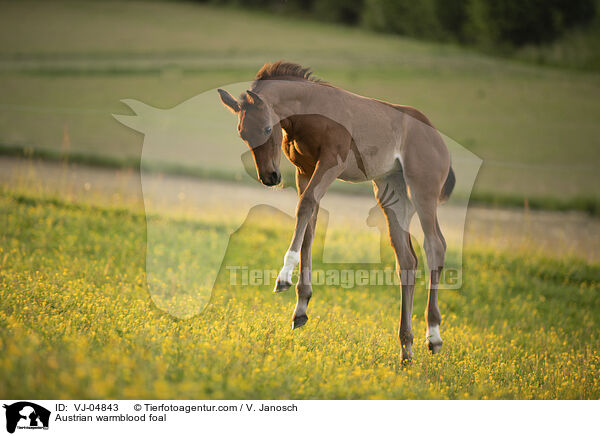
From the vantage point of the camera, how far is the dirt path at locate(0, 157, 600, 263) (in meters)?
12.8

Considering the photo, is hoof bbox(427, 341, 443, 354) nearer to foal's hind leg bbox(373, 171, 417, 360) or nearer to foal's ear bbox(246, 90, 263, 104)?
foal's hind leg bbox(373, 171, 417, 360)

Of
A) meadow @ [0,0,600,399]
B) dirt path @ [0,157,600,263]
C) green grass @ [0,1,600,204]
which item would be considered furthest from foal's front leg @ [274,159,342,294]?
green grass @ [0,1,600,204]

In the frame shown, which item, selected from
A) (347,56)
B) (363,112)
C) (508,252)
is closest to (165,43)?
(347,56)

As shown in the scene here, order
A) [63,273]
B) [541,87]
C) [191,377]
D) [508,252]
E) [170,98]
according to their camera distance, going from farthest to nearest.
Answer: [541,87] < [170,98] < [508,252] < [63,273] < [191,377]

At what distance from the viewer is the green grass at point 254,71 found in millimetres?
22078

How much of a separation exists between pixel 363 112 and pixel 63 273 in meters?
4.34

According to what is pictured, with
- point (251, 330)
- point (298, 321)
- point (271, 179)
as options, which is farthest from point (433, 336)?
point (271, 179)

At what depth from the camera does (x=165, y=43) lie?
39031mm

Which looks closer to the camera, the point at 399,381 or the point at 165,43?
the point at 399,381

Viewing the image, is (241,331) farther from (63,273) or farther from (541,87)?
(541,87)

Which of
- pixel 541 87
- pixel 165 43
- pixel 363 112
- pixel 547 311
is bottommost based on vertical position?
pixel 547 311
